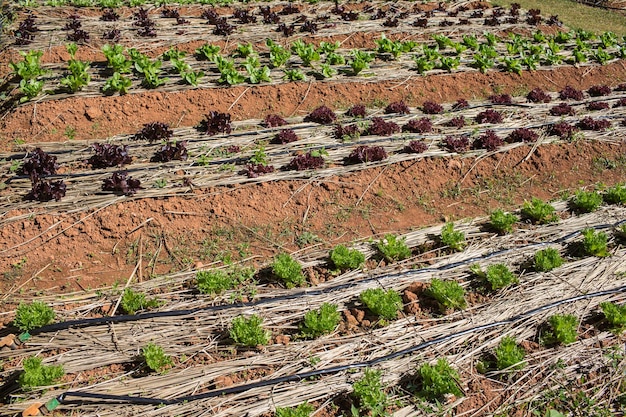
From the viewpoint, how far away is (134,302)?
19.0 feet

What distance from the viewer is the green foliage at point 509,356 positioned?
208 inches

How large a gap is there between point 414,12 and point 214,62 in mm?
7706

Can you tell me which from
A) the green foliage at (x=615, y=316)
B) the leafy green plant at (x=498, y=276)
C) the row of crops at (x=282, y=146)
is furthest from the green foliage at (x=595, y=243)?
the row of crops at (x=282, y=146)

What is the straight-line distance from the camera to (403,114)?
10211mm

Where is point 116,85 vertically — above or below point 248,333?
above

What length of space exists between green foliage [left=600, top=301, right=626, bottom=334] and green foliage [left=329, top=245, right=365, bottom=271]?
2.82 metres

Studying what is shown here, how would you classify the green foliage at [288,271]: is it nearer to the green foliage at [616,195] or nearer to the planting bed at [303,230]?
the planting bed at [303,230]

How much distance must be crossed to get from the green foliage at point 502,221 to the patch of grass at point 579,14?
13.5 meters

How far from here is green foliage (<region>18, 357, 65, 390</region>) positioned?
4910 mm

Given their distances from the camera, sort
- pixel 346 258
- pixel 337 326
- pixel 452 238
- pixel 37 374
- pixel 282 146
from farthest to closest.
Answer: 1. pixel 282 146
2. pixel 452 238
3. pixel 346 258
4. pixel 337 326
5. pixel 37 374

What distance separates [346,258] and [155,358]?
254 centimetres

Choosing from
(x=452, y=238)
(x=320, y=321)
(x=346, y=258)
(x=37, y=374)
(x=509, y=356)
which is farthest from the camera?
(x=452, y=238)

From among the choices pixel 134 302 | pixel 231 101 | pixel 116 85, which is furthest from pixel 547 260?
pixel 116 85

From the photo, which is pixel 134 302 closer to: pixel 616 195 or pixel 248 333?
pixel 248 333
